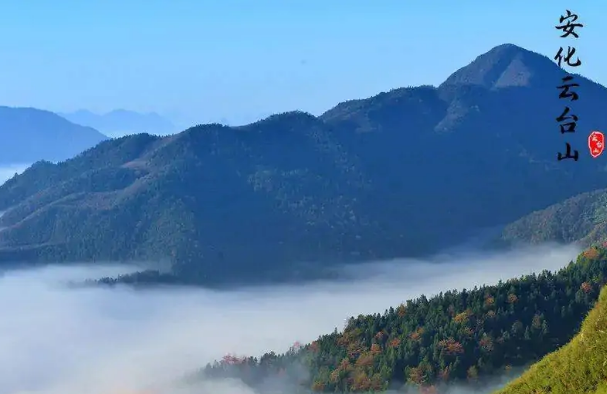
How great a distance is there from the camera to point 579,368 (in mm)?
79000

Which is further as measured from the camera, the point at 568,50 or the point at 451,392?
the point at 451,392

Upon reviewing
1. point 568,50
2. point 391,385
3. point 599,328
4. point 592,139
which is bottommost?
point 391,385

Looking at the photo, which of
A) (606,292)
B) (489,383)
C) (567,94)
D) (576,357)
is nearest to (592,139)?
(567,94)

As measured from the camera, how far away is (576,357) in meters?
80.9

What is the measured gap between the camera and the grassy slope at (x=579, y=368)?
76.9m

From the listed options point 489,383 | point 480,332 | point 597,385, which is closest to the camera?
point 597,385

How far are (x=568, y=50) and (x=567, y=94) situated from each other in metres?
5.45

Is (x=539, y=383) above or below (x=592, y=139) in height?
below

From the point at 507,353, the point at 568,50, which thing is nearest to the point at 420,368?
the point at 507,353

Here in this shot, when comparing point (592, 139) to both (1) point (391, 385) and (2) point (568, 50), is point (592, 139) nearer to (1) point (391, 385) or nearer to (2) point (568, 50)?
(2) point (568, 50)

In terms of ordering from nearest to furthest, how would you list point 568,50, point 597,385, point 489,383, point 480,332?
point 597,385
point 568,50
point 489,383
point 480,332

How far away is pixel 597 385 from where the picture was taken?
7525 cm

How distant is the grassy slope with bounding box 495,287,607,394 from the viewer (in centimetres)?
7694

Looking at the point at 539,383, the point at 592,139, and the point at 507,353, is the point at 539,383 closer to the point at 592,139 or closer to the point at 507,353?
the point at 592,139
